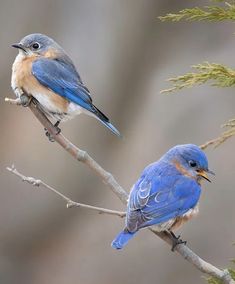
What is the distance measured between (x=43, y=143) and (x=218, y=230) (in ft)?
6.40

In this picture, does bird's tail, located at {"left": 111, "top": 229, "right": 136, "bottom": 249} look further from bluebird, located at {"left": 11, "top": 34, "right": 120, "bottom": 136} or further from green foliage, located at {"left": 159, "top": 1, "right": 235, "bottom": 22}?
green foliage, located at {"left": 159, "top": 1, "right": 235, "bottom": 22}

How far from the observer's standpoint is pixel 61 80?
4.59 m

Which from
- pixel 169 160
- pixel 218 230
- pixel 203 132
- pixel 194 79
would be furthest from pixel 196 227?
pixel 194 79

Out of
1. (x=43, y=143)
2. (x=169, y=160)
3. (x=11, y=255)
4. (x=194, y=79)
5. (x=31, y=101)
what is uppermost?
(x=194, y=79)

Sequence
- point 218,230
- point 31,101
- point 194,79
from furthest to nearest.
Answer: point 218,230 < point 31,101 < point 194,79

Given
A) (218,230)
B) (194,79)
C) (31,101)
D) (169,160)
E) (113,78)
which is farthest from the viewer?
(113,78)

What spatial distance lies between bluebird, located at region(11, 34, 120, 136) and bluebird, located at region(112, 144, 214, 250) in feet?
1.07

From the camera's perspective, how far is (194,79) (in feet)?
11.1

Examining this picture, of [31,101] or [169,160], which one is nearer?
[31,101]

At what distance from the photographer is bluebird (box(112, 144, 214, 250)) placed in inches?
152

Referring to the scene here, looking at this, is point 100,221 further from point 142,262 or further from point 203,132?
point 203,132

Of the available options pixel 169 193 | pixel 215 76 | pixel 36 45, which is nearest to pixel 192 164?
pixel 169 193

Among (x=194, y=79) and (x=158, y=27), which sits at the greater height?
(x=194, y=79)

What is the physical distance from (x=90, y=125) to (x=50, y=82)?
3.89 m
